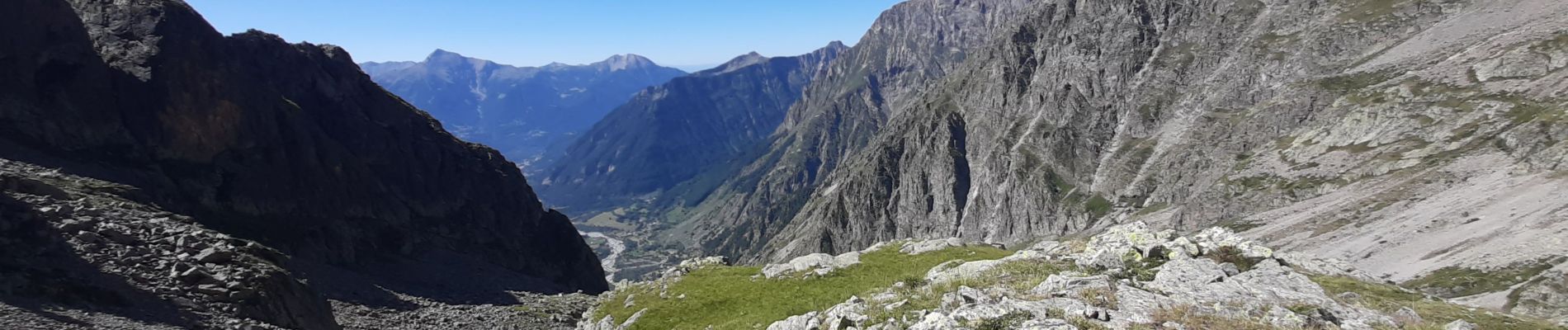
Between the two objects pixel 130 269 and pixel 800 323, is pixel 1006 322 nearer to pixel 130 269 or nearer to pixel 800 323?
pixel 800 323

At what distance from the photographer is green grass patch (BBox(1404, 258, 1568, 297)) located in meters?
75.9

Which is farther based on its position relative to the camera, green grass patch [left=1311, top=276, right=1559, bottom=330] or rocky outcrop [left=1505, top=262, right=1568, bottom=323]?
rocky outcrop [left=1505, top=262, right=1568, bottom=323]

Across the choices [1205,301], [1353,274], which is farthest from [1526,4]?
[1205,301]

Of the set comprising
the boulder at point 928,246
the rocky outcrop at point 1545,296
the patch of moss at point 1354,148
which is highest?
the boulder at point 928,246

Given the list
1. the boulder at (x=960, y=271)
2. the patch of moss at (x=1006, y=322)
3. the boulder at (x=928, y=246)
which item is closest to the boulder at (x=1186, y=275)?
A: the patch of moss at (x=1006, y=322)

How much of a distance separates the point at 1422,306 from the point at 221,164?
99660 millimetres

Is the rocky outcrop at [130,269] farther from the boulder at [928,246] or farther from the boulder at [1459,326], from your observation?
the boulder at [1459,326]

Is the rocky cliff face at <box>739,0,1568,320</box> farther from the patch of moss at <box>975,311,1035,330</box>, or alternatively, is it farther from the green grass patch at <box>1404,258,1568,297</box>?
the patch of moss at <box>975,311,1035,330</box>

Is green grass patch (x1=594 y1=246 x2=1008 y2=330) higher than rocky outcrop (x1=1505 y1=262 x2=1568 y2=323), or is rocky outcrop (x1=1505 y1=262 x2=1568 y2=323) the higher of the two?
green grass patch (x1=594 y1=246 x2=1008 y2=330)

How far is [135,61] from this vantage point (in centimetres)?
7719

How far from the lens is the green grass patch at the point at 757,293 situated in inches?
1205

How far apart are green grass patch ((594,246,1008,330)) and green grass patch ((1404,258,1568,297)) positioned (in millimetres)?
68233

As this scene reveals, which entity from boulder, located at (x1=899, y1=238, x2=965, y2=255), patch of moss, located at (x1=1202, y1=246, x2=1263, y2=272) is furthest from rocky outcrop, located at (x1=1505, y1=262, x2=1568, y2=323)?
patch of moss, located at (x1=1202, y1=246, x2=1263, y2=272)

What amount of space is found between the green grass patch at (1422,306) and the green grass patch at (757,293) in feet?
49.5
